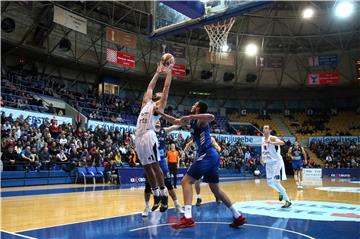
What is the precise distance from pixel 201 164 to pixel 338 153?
3093 centimetres

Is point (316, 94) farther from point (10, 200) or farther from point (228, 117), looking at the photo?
point (10, 200)

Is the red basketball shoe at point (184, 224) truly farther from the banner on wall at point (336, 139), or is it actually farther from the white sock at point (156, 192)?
the banner on wall at point (336, 139)

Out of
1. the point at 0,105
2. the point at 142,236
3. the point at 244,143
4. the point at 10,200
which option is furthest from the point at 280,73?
the point at 142,236

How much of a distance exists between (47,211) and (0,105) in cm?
1096

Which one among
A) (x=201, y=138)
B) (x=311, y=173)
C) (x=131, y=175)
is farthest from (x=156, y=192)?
(x=311, y=173)

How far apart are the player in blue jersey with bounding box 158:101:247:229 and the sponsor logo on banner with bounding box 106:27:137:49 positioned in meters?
20.5

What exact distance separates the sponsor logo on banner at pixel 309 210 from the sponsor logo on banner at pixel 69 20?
56.1 feet

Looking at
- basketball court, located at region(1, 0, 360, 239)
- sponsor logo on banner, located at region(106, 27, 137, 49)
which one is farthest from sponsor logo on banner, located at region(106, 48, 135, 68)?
basketball court, located at region(1, 0, 360, 239)

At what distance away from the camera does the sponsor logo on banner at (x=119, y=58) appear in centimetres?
2597

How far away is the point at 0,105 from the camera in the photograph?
57.7 feet

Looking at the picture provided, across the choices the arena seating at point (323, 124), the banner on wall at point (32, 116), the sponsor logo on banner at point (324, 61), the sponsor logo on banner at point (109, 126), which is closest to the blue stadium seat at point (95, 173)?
the banner on wall at point (32, 116)

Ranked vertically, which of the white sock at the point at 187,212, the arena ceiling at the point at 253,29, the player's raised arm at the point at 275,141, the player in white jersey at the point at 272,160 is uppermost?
the arena ceiling at the point at 253,29

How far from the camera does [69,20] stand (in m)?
23.2

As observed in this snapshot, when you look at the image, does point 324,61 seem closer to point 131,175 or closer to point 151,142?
point 131,175
